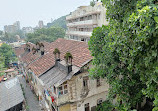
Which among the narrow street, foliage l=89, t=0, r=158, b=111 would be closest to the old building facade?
foliage l=89, t=0, r=158, b=111

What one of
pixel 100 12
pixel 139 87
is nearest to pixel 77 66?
pixel 139 87

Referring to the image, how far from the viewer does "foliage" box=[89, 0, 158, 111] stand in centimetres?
470

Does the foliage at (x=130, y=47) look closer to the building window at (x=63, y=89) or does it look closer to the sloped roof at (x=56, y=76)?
the sloped roof at (x=56, y=76)

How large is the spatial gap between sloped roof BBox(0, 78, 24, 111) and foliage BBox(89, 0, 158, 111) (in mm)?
11205

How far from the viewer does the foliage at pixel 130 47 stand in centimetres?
470

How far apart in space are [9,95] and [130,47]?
16641 mm

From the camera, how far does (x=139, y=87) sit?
8477 millimetres

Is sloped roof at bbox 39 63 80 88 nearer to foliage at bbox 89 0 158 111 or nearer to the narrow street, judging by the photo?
foliage at bbox 89 0 158 111

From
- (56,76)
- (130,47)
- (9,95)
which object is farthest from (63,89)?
(9,95)

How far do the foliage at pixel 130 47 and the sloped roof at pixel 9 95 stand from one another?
11.2 m

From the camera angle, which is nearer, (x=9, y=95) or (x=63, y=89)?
(x=63, y=89)

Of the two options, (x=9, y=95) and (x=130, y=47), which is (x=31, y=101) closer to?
(x=9, y=95)

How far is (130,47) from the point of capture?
575cm

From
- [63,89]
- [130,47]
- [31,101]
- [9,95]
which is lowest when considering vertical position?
[31,101]
